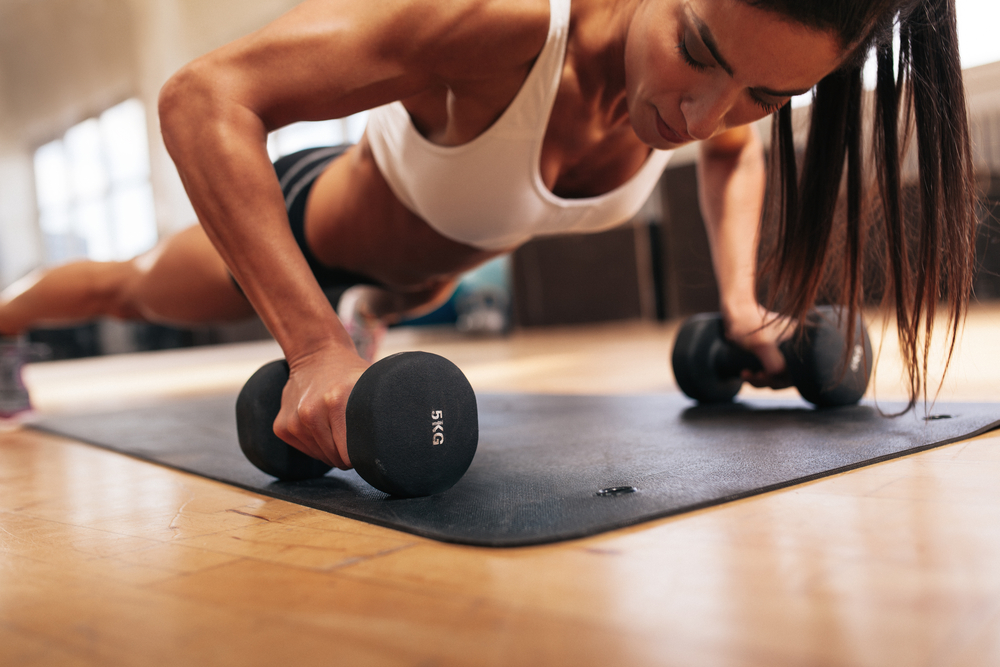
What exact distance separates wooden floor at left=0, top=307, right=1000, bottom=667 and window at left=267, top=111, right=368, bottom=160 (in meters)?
5.37

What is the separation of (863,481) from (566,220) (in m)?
0.68

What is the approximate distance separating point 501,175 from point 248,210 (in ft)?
1.29

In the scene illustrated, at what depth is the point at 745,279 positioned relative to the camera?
3.83ft

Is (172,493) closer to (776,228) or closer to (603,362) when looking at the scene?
(776,228)

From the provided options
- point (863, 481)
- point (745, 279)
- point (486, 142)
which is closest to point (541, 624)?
point (863, 481)

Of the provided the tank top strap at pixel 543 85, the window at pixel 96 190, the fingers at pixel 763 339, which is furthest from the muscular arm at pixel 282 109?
the window at pixel 96 190

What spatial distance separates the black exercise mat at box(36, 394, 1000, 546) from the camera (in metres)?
0.59

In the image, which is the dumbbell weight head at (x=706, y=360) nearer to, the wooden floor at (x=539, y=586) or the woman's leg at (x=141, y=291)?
the wooden floor at (x=539, y=586)

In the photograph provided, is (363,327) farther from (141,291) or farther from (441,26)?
(441,26)

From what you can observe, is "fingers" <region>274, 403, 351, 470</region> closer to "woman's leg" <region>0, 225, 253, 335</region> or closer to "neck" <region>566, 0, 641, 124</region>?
"neck" <region>566, 0, 641, 124</region>

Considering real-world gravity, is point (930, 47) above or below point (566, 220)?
above

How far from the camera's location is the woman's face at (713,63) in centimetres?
71

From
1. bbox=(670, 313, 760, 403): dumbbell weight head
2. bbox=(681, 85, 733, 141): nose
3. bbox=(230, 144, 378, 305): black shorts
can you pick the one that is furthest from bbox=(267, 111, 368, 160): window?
bbox=(681, 85, 733, 141): nose

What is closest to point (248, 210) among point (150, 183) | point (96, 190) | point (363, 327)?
point (363, 327)
